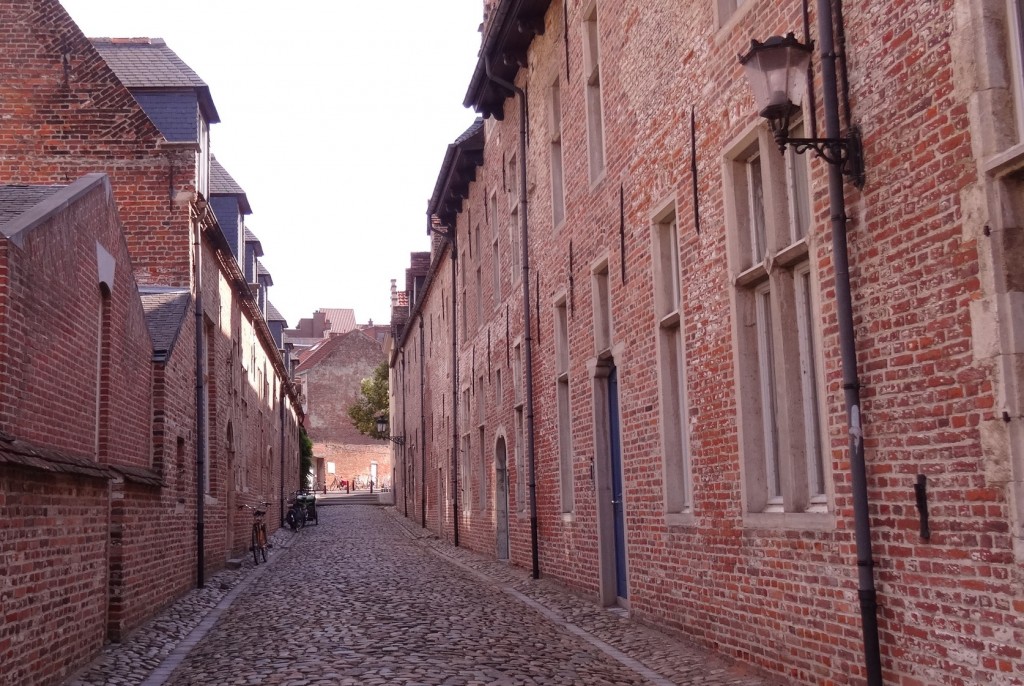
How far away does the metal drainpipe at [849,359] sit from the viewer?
18.6 feet

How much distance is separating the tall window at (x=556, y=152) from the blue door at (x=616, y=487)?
3.09 m

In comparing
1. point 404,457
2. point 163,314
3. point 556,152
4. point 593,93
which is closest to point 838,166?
point 593,93

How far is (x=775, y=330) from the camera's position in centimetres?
731

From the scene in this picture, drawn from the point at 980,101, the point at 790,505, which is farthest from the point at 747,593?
the point at 980,101

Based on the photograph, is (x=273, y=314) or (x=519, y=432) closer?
(x=519, y=432)

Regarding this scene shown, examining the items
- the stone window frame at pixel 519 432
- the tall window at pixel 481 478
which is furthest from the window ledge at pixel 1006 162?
the tall window at pixel 481 478

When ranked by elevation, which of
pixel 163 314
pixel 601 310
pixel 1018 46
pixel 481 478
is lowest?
pixel 481 478

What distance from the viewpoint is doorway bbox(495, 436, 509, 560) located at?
18.8 metres

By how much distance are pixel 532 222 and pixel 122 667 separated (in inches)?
355

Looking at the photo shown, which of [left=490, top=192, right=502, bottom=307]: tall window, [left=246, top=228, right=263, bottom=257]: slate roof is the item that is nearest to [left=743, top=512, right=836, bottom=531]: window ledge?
[left=490, top=192, right=502, bottom=307]: tall window

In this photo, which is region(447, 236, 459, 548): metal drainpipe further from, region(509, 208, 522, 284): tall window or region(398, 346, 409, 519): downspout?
region(398, 346, 409, 519): downspout

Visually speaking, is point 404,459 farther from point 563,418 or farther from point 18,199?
point 18,199

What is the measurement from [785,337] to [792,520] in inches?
47.9

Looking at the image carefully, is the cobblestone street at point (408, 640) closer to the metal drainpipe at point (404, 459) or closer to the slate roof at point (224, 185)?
the slate roof at point (224, 185)
